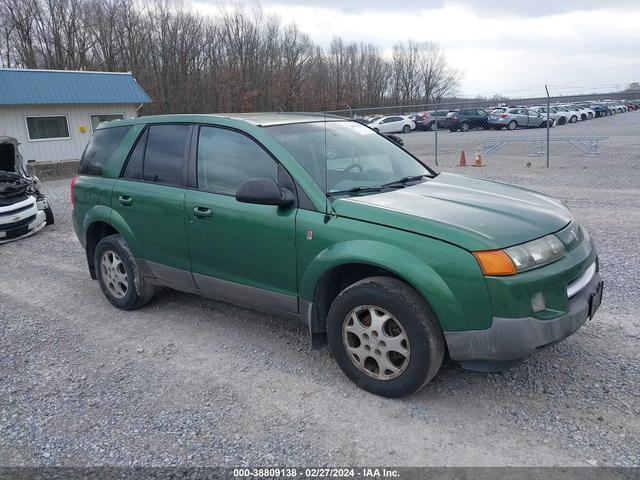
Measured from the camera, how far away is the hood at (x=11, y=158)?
970 cm

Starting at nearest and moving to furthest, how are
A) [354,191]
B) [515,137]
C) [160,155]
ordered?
[354,191] < [160,155] < [515,137]

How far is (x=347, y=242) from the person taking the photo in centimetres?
327

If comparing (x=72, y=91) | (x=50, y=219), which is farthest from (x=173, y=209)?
(x=72, y=91)

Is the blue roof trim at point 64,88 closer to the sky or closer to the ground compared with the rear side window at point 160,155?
closer to the sky

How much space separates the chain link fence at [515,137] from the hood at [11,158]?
256 inches

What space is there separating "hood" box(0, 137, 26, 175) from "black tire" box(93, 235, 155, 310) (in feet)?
20.3

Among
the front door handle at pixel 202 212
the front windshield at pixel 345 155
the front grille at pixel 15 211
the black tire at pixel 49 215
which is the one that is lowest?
the black tire at pixel 49 215

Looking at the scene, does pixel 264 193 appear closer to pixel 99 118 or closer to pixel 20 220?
pixel 20 220

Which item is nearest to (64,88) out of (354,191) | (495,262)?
(354,191)

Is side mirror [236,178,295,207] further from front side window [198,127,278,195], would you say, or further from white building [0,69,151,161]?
white building [0,69,151,161]

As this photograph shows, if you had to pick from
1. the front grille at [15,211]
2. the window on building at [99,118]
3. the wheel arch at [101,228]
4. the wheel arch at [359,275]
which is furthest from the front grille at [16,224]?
the window on building at [99,118]

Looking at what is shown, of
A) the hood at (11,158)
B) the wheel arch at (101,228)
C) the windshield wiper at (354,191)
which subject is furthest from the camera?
the hood at (11,158)

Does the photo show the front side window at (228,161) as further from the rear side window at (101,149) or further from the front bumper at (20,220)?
the front bumper at (20,220)

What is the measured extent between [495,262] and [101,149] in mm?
4075
